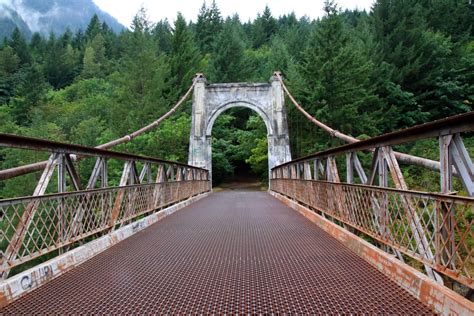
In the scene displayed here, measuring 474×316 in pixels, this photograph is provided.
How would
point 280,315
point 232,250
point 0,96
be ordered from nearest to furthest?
point 280,315, point 232,250, point 0,96

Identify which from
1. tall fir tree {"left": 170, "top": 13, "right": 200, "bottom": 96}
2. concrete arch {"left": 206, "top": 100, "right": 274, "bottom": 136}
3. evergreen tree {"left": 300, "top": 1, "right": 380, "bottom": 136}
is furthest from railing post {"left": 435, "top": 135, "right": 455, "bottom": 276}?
tall fir tree {"left": 170, "top": 13, "right": 200, "bottom": 96}

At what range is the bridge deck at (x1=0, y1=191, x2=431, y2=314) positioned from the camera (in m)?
1.97

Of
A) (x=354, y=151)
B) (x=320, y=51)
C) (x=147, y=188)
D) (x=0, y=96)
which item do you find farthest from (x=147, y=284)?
(x=0, y=96)

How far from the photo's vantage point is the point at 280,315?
1850mm

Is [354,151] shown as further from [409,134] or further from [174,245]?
[174,245]

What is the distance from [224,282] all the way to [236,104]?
59.6ft

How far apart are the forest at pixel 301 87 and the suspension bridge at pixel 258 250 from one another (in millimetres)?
9076

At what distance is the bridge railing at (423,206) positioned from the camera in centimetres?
177

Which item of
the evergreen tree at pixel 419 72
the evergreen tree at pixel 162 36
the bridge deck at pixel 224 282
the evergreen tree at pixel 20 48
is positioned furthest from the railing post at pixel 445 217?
the evergreen tree at pixel 20 48

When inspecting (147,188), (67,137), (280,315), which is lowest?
(280,315)

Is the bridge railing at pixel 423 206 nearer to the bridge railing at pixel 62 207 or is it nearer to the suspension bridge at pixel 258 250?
the suspension bridge at pixel 258 250

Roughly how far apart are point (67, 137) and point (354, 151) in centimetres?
2511

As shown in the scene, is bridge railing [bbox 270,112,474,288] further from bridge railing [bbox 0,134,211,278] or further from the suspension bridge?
bridge railing [bbox 0,134,211,278]

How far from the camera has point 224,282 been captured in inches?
95.4
